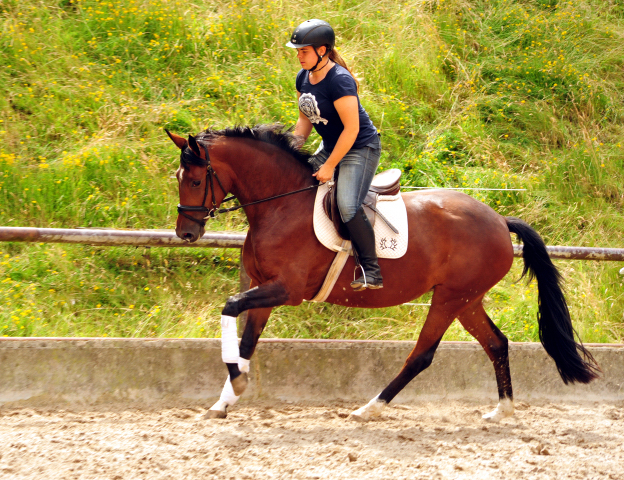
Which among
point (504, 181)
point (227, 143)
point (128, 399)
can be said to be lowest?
point (128, 399)

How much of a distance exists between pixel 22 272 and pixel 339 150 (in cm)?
357

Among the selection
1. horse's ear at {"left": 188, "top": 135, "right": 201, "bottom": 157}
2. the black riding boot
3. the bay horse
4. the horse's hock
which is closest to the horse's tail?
the bay horse

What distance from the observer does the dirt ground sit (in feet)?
10.5

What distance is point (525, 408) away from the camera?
4879 mm

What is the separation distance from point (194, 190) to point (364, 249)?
4.05 feet

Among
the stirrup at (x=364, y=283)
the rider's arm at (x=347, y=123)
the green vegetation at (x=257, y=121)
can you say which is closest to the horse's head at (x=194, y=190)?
the rider's arm at (x=347, y=123)

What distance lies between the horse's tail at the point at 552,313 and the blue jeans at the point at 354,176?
140 centimetres

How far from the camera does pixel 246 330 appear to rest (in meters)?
4.24

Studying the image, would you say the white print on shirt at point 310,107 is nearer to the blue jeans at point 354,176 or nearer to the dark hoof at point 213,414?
the blue jeans at point 354,176

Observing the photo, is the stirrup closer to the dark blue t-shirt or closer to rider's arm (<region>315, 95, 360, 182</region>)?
rider's arm (<region>315, 95, 360, 182</region>)

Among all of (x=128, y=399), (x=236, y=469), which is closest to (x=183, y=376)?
(x=128, y=399)

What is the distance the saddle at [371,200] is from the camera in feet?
13.6

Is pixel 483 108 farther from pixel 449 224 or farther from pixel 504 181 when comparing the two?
pixel 449 224

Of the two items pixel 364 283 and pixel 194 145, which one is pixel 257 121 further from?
pixel 364 283
